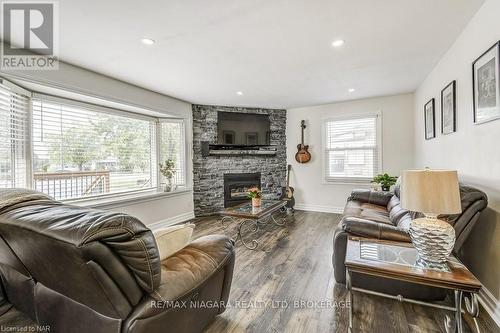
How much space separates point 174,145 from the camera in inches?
182

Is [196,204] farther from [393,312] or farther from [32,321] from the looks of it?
[393,312]

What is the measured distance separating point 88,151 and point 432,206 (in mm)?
4067

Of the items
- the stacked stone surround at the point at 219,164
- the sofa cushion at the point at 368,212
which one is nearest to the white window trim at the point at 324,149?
the stacked stone surround at the point at 219,164

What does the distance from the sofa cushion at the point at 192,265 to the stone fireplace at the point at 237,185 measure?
345 cm

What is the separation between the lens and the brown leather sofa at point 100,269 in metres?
0.85

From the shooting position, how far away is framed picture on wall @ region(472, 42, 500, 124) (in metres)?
1.65

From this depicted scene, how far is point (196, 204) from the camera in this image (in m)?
4.88

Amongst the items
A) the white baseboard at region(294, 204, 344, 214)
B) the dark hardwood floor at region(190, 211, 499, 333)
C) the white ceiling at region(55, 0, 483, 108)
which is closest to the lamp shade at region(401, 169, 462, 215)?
the dark hardwood floor at region(190, 211, 499, 333)

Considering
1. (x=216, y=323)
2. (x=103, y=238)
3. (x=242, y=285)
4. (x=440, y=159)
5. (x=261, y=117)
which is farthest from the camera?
(x=261, y=117)

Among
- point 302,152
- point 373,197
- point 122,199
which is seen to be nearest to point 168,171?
point 122,199

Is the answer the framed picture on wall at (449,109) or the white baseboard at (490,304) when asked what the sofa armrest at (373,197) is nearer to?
the framed picture on wall at (449,109)

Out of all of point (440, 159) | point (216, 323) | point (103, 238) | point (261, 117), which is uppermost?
point (261, 117)

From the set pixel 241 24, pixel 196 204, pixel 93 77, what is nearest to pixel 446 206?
pixel 241 24

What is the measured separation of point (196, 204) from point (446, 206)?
4.26m
